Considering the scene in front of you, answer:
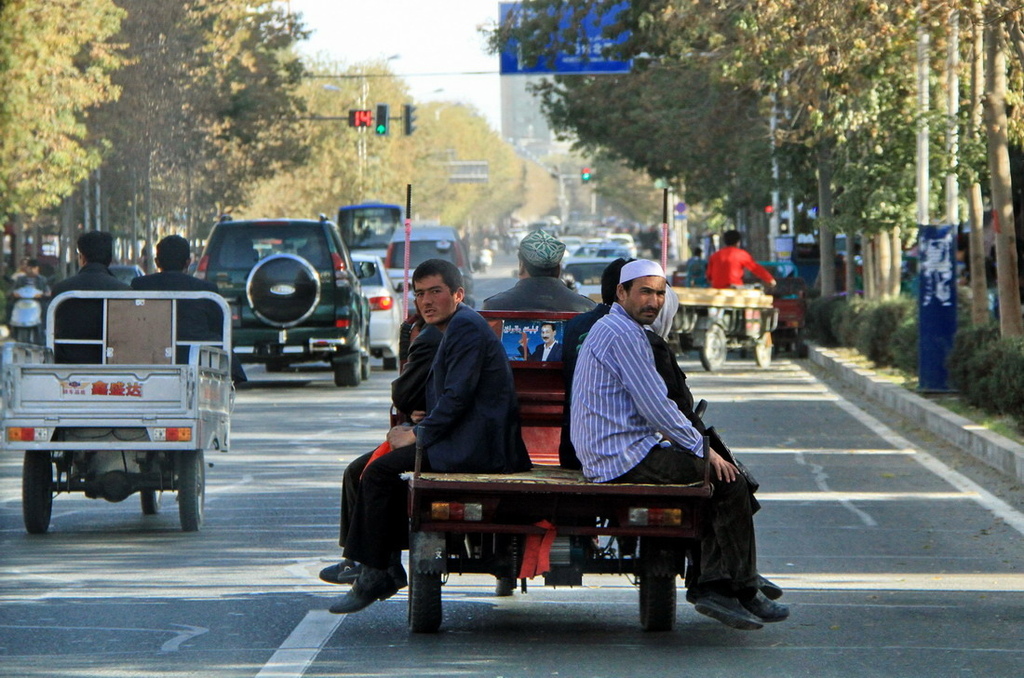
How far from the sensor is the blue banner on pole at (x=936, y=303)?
1941cm

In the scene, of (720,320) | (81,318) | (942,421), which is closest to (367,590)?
(81,318)

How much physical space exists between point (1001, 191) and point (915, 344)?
352cm

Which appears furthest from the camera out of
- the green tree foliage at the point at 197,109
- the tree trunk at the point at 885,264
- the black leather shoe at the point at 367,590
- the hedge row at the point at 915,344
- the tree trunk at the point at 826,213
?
the green tree foliage at the point at 197,109

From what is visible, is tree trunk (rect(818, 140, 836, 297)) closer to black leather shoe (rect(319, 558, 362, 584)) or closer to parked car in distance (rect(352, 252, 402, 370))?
parked car in distance (rect(352, 252, 402, 370))

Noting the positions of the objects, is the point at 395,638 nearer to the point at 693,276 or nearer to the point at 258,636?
the point at 258,636

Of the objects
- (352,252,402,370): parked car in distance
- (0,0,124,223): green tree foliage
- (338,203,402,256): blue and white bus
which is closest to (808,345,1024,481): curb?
(352,252,402,370): parked car in distance

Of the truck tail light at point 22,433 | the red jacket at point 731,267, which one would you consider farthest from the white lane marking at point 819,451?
the red jacket at point 731,267

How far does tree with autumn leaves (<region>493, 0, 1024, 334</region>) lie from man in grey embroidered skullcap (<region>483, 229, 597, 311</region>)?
7190 mm

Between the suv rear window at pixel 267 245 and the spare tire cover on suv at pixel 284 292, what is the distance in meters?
0.42

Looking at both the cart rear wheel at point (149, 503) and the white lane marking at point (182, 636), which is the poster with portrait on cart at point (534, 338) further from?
the cart rear wheel at point (149, 503)

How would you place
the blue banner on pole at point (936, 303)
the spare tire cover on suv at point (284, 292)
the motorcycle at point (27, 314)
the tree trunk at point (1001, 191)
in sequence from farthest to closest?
1. the motorcycle at point (27, 314)
2. the spare tire cover on suv at point (284, 292)
3. the blue banner on pole at point (936, 303)
4. the tree trunk at point (1001, 191)

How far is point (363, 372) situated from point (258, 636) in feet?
56.0

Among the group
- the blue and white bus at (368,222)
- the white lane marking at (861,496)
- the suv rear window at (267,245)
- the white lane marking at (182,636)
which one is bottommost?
the white lane marking at (861,496)

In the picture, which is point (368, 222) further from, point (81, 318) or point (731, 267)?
point (81, 318)
